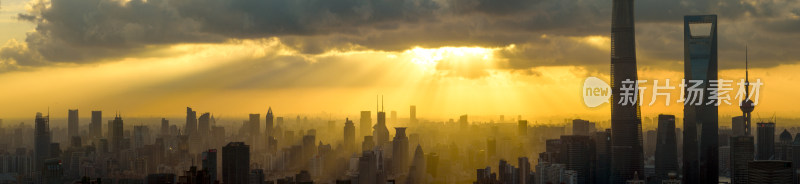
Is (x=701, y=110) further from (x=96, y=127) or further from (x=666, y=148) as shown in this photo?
(x=96, y=127)

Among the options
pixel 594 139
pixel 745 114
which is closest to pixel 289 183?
pixel 594 139

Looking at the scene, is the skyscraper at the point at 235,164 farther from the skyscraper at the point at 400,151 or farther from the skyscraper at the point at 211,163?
the skyscraper at the point at 400,151

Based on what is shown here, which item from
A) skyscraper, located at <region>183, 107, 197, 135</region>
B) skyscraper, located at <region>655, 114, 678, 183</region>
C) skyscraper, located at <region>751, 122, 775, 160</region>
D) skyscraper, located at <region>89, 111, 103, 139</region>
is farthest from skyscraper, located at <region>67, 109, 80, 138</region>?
skyscraper, located at <region>751, 122, 775, 160</region>

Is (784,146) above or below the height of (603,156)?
above

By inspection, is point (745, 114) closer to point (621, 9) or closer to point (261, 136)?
point (621, 9)

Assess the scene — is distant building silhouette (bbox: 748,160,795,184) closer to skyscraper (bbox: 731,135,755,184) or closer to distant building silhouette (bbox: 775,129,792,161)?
skyscraper (bbox: 731,135,755,184)

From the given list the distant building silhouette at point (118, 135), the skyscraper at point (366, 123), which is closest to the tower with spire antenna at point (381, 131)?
the skyscraper at point (366, 123)

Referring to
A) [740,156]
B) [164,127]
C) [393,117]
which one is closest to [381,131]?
[393,117]
